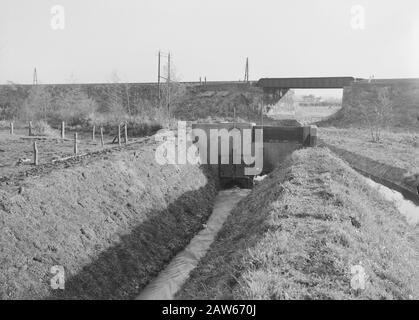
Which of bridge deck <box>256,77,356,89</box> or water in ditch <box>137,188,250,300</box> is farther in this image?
bridge deck <box>256,77,356,89</box>

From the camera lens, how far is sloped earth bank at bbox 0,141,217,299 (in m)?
12.8

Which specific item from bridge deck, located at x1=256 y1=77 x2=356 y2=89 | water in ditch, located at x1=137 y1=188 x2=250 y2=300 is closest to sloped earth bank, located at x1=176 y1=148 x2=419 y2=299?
water in ditch, located at x1=137 y1=188 x2=250 y2=300

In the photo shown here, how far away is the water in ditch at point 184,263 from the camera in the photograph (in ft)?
51.9

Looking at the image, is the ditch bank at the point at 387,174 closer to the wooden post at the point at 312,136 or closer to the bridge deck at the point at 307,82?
the wooden post at the point at 312,136

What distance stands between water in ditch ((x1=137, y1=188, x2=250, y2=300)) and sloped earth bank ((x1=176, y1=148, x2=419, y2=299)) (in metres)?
1.02

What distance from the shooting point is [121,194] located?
20.5m

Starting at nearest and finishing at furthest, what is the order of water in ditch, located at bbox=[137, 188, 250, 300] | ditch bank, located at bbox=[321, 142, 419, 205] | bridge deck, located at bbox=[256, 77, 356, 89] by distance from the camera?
water in ditch, located at bbox=[137, 188, 250, 300], ditch bank, located at bbox=[321, 142, 419, 205], bridge deck, located at bbox=[256, 77, 356, 89]

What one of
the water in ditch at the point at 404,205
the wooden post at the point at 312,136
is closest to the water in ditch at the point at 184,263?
the water in ditch at the point at 404,205

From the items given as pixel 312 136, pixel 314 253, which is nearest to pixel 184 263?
pixel 314 253

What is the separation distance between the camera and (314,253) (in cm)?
1107

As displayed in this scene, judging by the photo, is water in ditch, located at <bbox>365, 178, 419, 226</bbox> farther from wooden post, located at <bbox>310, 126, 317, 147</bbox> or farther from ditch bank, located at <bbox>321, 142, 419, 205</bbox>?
wooden post, located at <bbox>310, 126, 317, 147</bbox>

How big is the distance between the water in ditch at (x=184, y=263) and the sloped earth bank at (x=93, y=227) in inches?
14.7
